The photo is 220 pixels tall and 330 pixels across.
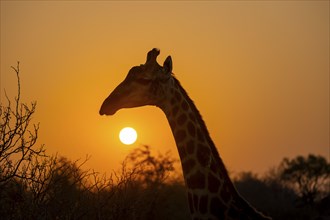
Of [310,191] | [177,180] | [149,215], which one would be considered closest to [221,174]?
[149,215]

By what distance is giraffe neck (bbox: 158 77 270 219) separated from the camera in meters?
7.92

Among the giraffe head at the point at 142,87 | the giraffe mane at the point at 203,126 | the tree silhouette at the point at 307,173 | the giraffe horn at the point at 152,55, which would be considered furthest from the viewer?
the tree silhouette at the point at 307,173

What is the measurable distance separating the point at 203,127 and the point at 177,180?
3290cm

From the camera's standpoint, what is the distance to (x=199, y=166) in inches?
322

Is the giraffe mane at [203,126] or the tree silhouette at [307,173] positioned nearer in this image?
the giraffe mane at [203,126]

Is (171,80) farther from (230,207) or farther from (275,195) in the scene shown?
(275,195)

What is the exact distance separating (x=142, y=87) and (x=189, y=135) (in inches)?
37.6

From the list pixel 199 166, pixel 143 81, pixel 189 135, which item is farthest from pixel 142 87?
pixel 199 166

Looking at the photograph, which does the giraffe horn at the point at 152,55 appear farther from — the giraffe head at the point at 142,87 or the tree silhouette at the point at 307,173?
the tree silhouette at the point at 307,173

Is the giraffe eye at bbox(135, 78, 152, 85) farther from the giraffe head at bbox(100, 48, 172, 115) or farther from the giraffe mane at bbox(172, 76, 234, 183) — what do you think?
the giraffe mane at bbox(172, 76, 234, 183)

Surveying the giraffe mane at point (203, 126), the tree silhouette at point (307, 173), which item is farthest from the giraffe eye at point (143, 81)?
the tree silhouette at point (307, 173)

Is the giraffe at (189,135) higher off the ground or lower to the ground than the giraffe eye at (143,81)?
lower

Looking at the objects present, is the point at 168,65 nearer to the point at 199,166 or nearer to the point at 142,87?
the point at 142,87

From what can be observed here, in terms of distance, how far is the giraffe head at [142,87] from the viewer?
28.6 ft
